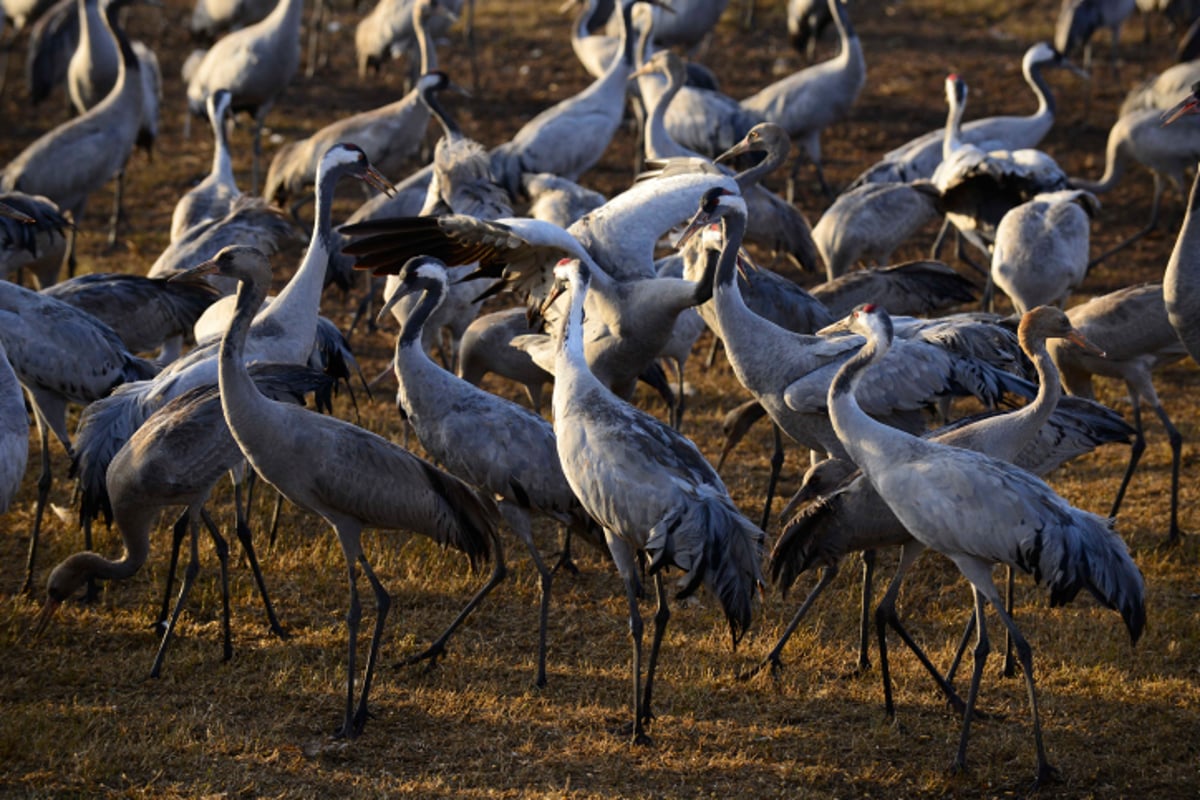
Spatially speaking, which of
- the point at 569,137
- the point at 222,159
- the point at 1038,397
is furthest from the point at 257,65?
the point at 1038,397

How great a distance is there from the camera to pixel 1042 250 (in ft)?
25.3

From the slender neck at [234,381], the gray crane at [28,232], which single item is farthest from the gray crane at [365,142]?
the slender neck at [234,381]

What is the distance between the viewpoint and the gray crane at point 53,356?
20.6 ft

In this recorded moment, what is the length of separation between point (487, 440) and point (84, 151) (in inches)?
211

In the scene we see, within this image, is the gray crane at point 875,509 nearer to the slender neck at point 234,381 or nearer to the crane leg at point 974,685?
the crane leg at point 974,685

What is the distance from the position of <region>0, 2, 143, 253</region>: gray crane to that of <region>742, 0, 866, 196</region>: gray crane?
4.11 meters

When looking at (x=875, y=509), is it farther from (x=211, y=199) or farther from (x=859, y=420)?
(x=211, y=199)

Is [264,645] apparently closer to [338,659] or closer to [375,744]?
[338,659]

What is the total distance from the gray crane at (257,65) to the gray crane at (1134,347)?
6340mm

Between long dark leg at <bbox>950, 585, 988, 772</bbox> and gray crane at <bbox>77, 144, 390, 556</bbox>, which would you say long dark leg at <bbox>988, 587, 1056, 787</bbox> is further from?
gray crane at <bbox>77, 144, 390, 556</bbox>

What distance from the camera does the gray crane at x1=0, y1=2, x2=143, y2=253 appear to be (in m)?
9.56

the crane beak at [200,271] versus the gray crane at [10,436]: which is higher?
the crane beak at [200,271]

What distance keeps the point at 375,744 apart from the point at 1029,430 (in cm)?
236

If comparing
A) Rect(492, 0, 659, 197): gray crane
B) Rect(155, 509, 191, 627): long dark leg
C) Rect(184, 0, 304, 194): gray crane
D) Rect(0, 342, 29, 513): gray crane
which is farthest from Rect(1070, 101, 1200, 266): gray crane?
Rect(0, 342, 29, 513): gray crane
